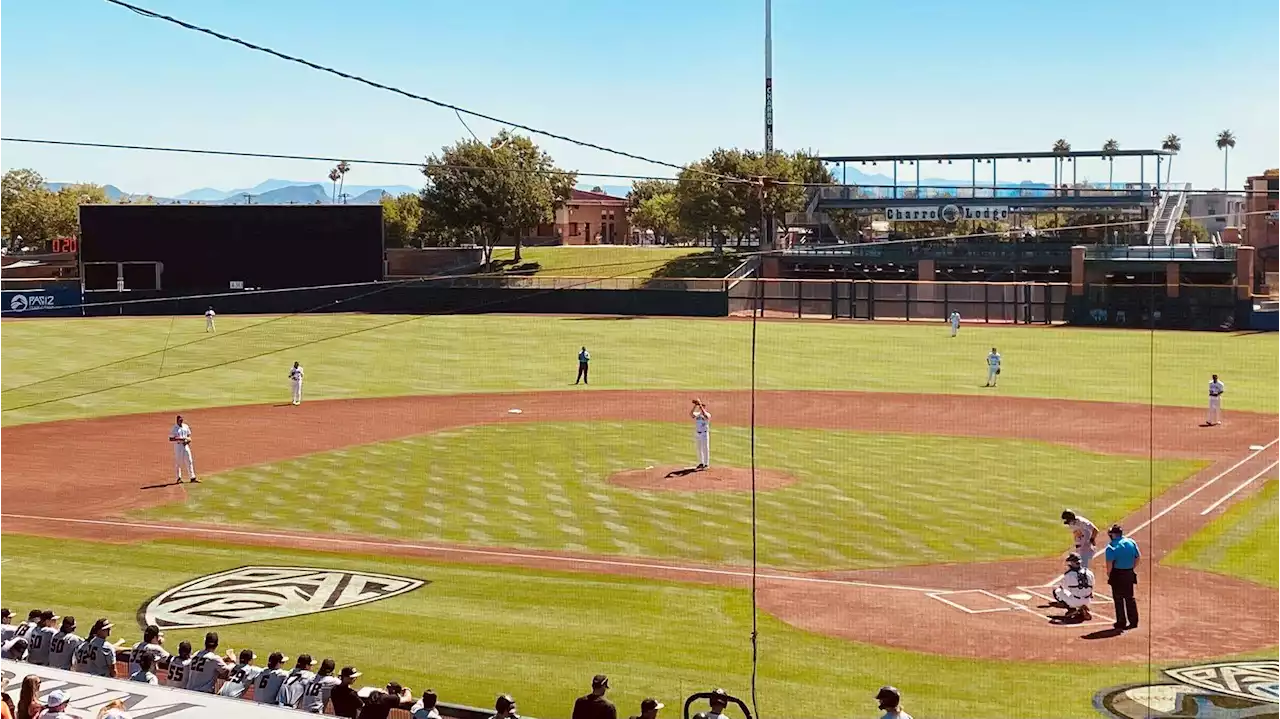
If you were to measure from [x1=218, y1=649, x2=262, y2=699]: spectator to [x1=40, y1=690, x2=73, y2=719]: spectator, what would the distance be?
1706 millimetres

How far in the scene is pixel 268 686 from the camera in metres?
12.7

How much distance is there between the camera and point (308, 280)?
74.1 meters

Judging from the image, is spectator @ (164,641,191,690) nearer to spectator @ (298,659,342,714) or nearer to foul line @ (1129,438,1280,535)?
spectator @ (298,659,342,714)

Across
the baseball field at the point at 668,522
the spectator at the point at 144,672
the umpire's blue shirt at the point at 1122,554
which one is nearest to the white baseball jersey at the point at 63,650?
the spectator at the point at 144,672

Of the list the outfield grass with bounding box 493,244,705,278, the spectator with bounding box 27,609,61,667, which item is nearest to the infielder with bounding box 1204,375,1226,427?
the spectator with bounding box 27,609,61,667

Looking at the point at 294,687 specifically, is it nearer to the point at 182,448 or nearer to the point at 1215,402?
the point at 182,448

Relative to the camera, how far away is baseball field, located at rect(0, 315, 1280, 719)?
16.8m

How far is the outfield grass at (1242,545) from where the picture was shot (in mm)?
20891

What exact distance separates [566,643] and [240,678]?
5.44 m

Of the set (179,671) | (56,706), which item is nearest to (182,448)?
(179,671)

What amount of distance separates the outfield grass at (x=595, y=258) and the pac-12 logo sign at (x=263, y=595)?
2777 inches

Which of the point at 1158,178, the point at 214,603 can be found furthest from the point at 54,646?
the point at 1158,178

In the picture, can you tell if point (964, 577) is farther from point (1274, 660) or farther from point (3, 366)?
point (3, 366)

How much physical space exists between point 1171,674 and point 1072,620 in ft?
8.28
